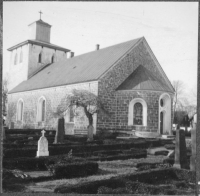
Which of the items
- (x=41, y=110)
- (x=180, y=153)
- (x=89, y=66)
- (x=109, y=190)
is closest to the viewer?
(x=109, y=190)

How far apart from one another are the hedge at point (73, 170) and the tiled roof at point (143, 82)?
938 cm

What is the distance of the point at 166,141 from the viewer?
44.4 feet

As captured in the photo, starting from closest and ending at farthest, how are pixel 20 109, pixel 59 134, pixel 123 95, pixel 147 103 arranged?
pixel 59 134 < pixel 20 109 < pixel 147 103 < pixel 123 95

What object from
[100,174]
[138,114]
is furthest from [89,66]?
[100,174]

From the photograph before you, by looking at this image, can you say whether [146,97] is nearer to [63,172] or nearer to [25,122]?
[25,122]

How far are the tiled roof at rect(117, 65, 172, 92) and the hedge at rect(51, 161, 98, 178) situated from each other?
369 inches

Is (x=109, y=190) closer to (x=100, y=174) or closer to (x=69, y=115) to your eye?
(x=100, y=174)

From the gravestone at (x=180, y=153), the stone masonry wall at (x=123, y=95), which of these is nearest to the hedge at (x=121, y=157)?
the gravestone at (x=180, y=153)

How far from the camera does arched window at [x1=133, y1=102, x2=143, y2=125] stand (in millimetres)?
15609

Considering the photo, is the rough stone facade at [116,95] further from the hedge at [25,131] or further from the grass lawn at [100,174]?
the grass lawn at [100,174]

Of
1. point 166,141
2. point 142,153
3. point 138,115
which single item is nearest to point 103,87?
point 138,115

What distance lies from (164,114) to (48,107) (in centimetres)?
687

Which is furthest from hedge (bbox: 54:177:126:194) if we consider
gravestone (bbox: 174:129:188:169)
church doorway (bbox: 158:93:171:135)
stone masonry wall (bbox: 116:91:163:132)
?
church doorway (bbox: 158:93:171:135)

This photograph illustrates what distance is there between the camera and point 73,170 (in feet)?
22.2
